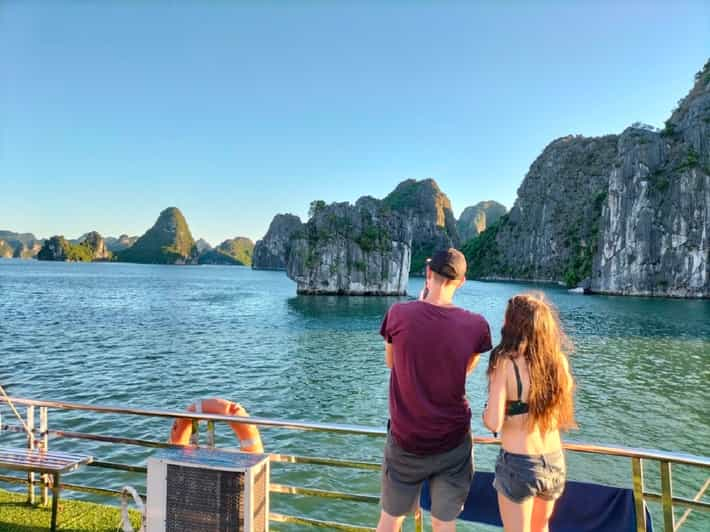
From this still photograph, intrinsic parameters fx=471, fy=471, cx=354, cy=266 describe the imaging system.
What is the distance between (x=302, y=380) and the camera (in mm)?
21219

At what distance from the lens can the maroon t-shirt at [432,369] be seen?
272 cm

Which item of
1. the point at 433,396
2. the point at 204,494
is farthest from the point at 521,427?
the point at 204,494

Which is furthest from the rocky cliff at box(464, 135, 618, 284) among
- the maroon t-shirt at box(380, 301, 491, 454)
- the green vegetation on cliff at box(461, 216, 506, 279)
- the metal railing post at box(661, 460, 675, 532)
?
the maroon t-shirt at box(380, 301, 491, 454)

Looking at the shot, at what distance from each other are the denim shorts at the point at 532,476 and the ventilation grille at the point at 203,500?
172 centimetres

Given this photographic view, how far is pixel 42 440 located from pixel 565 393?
4.66m

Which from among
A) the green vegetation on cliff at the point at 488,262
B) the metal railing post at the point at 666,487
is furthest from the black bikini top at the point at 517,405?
the green vegetation on cliff at the point at 488,262

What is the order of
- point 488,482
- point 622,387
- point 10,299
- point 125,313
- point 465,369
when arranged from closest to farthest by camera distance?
point 465,369 < point 488,482 < point 622,387 < point 125,313 < point 10,299

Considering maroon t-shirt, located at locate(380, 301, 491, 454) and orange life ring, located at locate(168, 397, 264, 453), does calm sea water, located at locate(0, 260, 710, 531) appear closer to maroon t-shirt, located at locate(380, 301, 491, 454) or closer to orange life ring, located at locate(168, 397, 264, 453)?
orange life ring, located at locate(168, 397, 264, 453)

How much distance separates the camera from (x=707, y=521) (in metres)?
9.24

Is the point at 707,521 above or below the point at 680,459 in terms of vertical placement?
below

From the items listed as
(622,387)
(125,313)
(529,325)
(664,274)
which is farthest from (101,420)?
(664,274)

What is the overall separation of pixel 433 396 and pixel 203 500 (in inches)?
69.3

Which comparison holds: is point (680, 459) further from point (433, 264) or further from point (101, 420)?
point (101, 420)

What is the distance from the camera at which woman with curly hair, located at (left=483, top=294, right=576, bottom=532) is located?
112 inches
